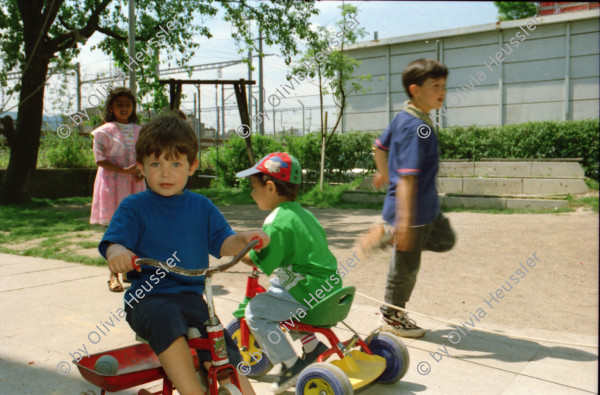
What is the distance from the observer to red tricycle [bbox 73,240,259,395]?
181cm

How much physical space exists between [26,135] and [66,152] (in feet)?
7.75

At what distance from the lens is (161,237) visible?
80.1 inches

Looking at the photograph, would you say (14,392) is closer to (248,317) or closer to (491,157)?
(248,317)

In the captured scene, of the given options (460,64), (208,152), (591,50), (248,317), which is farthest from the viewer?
(208,152)

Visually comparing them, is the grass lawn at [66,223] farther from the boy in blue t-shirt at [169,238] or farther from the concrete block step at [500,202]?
the boy in blue t-shirt at [169,238]

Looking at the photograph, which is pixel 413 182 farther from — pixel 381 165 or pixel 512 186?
pixel 512 186

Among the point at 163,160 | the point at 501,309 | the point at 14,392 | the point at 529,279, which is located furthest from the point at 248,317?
the point at 529,279

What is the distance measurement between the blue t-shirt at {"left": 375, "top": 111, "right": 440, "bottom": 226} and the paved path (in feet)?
2.85

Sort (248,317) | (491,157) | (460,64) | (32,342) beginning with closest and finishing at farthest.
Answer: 1. (248,317)
2. (32,342)
3. (491,157)
4. (460,64)

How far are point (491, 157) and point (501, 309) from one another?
9331 mm

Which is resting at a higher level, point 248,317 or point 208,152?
point 208,152

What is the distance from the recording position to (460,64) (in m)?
16.0

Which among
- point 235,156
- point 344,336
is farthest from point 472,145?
point 344,336

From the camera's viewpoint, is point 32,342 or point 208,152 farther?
point 208,152
